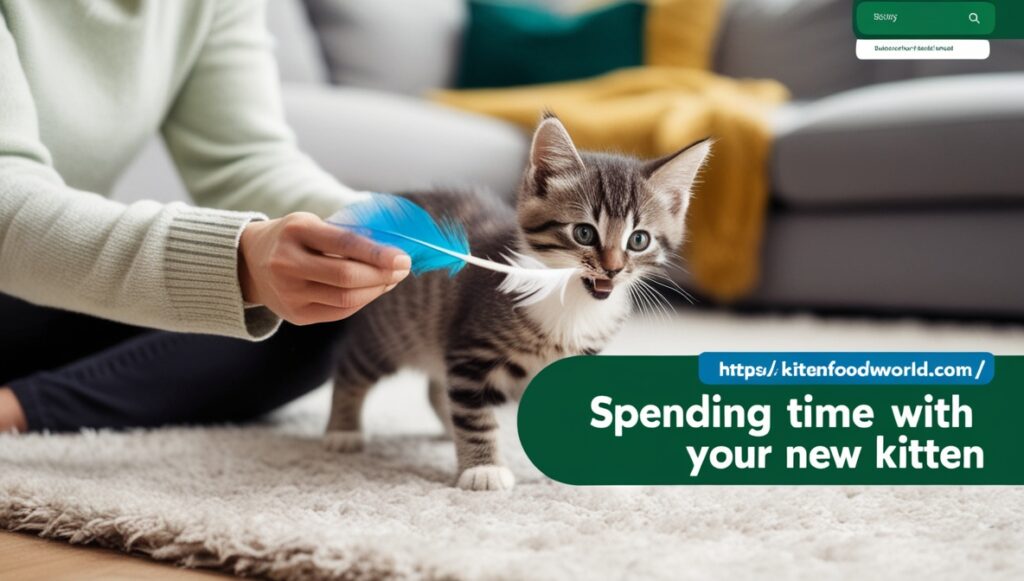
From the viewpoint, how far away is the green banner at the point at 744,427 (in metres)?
0.89

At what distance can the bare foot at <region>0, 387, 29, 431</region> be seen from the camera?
1115mm

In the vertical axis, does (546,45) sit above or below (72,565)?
above

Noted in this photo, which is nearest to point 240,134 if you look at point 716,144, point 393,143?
point 393,143

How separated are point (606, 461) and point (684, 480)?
8cm

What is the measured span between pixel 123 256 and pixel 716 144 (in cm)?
148

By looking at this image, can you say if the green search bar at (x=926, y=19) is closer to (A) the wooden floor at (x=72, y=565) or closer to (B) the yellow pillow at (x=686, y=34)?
(A) the wooden floor at (x=72, y=565)

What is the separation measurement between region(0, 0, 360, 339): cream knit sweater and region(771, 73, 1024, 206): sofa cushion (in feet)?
4.23

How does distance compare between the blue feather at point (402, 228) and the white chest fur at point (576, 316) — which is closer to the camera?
the blue feather at point (402, 228)

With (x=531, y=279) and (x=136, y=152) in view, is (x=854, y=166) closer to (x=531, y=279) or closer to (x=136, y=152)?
(x=531, y=279)

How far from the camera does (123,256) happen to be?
0.86 m

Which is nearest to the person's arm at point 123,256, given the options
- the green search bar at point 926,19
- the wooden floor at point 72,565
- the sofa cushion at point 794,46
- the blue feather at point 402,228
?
the blue feather at point 402,228

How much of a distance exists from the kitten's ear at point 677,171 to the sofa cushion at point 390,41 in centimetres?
201

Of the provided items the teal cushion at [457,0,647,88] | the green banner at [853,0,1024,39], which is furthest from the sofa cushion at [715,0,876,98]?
the green banner at [853,0,1024,39]

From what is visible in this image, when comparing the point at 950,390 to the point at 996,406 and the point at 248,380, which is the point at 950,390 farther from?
the point at 248,380
